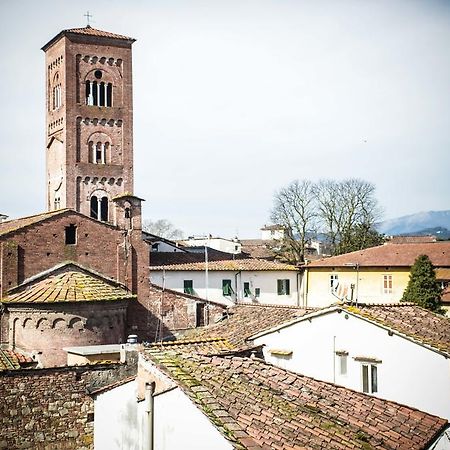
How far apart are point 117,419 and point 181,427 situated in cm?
361

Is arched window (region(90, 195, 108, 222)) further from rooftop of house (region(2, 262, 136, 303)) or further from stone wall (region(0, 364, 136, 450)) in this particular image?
stone wall (region(0, 364, 136, 450))

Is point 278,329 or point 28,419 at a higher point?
point 278,329

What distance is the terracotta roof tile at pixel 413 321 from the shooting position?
52.9 feet

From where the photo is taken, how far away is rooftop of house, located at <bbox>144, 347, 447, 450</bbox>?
11.2 metres

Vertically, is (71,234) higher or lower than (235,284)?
higher

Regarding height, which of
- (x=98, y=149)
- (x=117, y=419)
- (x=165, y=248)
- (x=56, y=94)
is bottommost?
(x=117, y=419)

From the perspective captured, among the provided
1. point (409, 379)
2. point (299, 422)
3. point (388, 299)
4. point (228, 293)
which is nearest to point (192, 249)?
point (228, 293)

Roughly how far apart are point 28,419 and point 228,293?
22804 mm

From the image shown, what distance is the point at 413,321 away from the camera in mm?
18000

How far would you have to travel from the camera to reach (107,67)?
42.6 m

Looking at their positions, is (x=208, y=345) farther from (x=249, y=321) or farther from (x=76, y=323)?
(x=76, y=323)

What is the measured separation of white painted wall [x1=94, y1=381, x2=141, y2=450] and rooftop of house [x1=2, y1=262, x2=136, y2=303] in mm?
12199

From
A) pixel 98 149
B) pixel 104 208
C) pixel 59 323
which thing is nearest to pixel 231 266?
pixel 104 208

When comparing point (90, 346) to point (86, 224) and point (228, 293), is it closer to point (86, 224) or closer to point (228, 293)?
point (86, 224)
